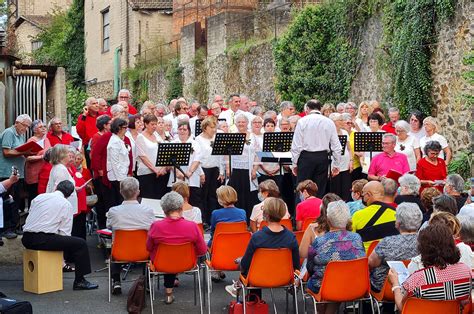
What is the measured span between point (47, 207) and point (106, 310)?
166cm

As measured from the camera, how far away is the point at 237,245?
10203mm

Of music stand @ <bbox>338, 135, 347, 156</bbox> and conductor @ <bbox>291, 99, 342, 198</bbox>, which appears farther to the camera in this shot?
music stand @ <bbox>338, 135, 347, 156</bbox>

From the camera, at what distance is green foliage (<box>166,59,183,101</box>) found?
31219 millimetres

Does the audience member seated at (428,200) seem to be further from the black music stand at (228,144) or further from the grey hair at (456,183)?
the black music stand at (228,144)

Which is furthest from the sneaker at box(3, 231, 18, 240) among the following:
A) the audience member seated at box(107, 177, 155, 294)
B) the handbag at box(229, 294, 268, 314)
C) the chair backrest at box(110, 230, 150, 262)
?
the handbag at box(229, 294, 268, 314)

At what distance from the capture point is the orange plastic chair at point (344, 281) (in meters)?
8.39

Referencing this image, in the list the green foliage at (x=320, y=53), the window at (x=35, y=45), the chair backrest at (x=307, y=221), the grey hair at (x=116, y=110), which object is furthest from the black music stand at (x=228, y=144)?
the window at (x=35, y=45)

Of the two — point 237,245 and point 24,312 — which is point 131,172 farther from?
point 24,312

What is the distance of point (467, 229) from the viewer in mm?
8094

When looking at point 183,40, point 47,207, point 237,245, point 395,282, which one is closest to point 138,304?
point 237,245

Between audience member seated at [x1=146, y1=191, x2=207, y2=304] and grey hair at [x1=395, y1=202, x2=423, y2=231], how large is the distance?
8.50ft

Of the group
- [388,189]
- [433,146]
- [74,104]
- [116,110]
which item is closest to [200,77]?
[74,104]

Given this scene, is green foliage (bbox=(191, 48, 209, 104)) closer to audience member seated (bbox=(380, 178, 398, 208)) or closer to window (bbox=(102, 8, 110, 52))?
window (bbox=(102, 8, 110, 52))

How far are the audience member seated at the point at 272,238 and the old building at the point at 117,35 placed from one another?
27212mm
